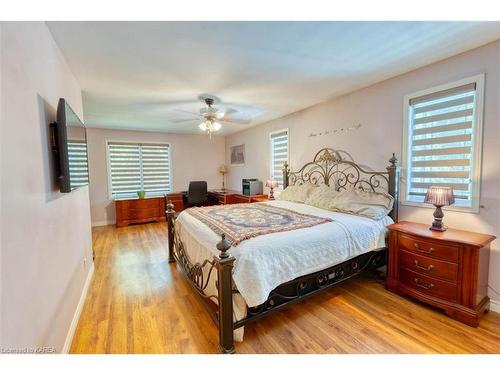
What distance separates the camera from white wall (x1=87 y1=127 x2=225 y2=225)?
17.4 feet

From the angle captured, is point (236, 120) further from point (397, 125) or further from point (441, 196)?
point (441, 196)

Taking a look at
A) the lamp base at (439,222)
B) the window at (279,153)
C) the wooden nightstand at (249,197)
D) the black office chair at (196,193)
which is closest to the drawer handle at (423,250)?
the lamp base at (439,222)

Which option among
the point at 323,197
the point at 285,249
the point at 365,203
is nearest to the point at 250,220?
the point at 285,249

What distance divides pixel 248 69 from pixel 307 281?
7.23 feet

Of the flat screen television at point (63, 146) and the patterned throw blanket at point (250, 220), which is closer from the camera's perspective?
the flat screen television at point (63, 146)

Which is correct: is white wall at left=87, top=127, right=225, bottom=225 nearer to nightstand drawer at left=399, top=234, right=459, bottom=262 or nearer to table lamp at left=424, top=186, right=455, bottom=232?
nightstand drawer at left=399, top=234, right=459, bottom=262

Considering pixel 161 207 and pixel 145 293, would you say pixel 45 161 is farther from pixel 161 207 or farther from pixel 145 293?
pixel 161 207

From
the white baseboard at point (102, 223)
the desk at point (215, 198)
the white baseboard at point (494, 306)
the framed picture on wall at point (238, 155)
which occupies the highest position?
the framed picture on wall at point (238, 155)

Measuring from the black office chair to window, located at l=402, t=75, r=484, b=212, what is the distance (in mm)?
4043

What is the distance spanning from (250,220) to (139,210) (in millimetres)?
4007

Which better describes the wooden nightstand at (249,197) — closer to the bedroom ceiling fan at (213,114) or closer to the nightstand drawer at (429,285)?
the bedroom ceiling fan at (213,114)

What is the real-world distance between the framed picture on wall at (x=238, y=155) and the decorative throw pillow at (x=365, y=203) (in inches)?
135

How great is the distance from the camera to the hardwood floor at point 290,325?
1.67 metres

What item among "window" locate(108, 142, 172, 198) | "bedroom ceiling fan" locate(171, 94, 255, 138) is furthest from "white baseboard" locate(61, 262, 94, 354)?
"window" locate(108, 142, 172, 198)
